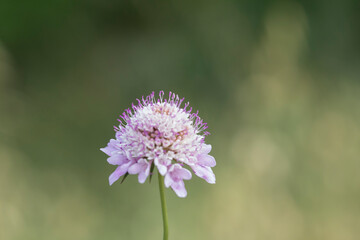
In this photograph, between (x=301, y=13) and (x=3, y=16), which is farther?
(x=3, y=16)

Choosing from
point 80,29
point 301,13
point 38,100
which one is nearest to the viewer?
point 301,13

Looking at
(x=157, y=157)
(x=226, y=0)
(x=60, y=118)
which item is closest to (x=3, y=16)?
(x=60, y=118)

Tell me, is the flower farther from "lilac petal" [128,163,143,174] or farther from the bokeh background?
the bokeh background

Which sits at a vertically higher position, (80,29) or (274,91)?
(80,29)

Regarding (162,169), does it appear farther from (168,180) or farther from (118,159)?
(118,159)

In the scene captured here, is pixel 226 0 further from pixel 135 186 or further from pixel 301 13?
pixel 135 186

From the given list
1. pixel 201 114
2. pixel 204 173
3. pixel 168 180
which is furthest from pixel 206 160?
pixel 201 114

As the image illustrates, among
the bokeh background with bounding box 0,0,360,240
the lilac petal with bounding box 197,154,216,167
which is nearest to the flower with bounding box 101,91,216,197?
the lilac petal with bounding box 197,154,216,167
